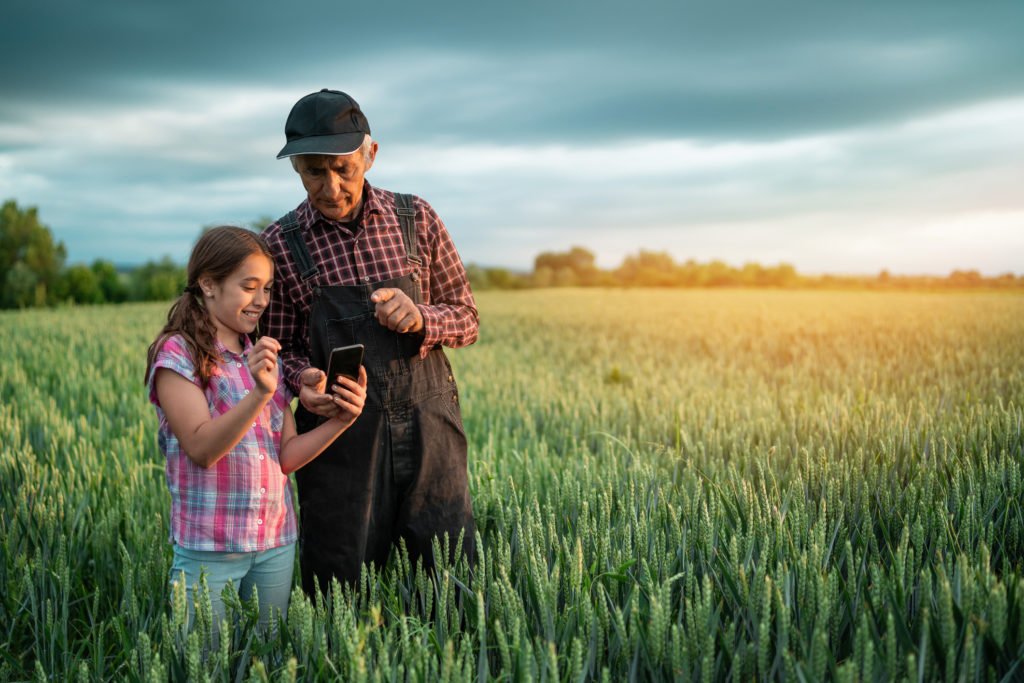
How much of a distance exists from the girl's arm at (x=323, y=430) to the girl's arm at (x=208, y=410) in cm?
23

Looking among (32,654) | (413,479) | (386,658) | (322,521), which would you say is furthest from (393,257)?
(32,654)

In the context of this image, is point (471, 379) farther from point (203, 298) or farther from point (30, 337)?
point (30, 337)

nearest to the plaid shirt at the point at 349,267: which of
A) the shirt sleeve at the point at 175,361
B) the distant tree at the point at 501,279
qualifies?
the shirt sleeve at the point at 175,361

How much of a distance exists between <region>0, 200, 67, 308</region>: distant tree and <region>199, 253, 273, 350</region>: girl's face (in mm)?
44333

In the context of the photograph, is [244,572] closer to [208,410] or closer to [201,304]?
[208,410]

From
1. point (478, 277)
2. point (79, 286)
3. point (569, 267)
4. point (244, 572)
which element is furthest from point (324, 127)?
A: point (569, 267)

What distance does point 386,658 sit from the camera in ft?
4.37

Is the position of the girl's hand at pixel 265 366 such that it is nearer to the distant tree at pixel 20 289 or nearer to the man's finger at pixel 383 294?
the man's finger at pixel 383 294

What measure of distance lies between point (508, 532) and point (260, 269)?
50.3 inches

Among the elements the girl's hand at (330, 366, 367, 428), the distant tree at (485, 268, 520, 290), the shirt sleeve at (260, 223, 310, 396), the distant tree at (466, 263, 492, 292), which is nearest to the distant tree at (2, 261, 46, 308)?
the distant tree at (466, 263, 492, 292)

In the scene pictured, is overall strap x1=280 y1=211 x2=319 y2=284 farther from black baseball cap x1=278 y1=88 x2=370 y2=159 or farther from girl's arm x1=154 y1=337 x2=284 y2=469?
girl's arm x1=154 y1=337 x2=284 y2=469

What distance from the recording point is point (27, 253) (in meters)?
39.8

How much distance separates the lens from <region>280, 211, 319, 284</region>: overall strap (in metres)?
2.22

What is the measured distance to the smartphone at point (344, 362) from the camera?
187 cm
